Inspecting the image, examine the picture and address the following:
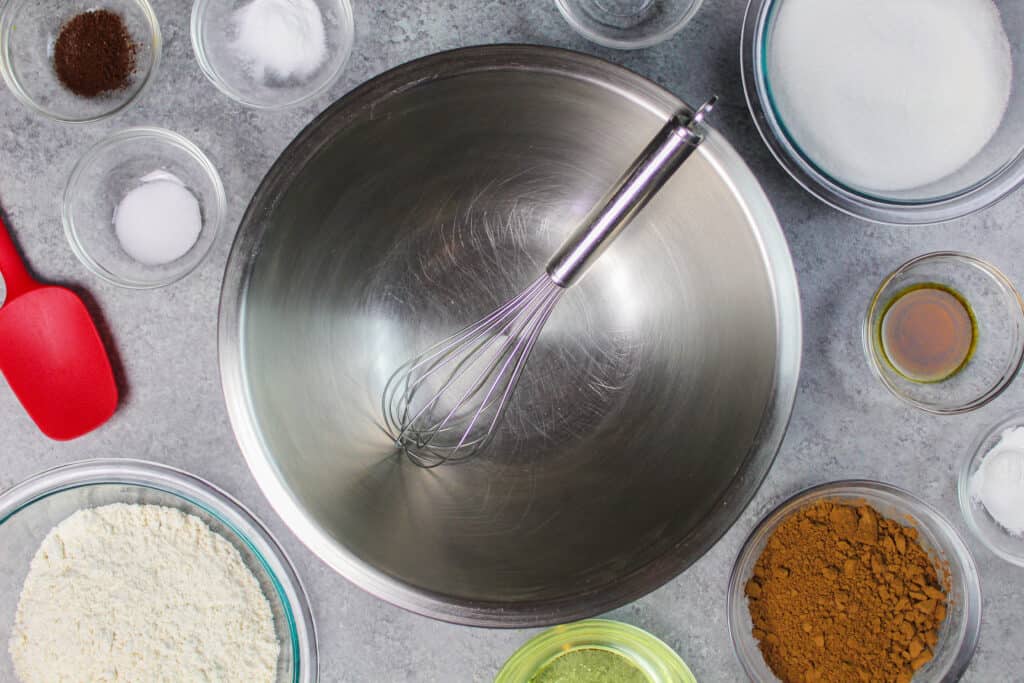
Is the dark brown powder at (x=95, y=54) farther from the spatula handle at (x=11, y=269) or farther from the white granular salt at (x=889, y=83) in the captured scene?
the white granular salt at (x=889, y=83)

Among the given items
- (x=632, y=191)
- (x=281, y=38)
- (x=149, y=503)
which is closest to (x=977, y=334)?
(x=632, y=191)

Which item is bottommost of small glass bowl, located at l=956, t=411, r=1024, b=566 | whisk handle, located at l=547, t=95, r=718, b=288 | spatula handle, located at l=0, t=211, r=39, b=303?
spatula handle, located at l=0, t=211, r=39, b=303

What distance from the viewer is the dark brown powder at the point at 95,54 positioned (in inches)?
33.0

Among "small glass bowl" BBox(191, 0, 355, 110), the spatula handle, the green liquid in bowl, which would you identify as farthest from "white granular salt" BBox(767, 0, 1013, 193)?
the spatula handle

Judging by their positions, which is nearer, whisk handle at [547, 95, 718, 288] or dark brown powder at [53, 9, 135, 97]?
whisk handle at [547, 95, 718, 288]

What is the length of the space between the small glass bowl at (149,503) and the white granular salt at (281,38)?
46cm

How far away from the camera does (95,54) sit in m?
0.84

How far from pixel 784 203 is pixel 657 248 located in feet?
0.53

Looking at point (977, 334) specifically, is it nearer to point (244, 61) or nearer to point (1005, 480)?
point (1005, 480)

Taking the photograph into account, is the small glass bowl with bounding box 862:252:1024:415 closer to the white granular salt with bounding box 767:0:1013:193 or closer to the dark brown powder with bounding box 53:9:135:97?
the white granular salt with bounding box 767:0:1013:193

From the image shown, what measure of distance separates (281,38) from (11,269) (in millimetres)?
388

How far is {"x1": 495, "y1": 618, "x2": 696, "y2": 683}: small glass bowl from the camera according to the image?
0.84m

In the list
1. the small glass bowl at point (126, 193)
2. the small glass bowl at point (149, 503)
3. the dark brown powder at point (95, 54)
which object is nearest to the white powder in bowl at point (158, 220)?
the small glass bowl at point (126, 193)

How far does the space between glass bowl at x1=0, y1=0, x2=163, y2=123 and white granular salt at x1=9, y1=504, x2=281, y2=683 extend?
0.45m
